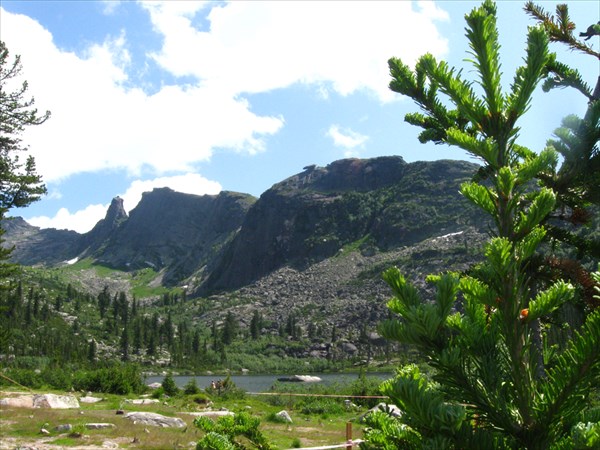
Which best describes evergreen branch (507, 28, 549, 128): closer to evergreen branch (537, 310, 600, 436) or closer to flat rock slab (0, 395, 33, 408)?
evergreen branch (537, 310, 600, 436)

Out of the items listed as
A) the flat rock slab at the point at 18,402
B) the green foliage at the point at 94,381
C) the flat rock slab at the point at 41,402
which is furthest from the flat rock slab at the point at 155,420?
the green foliage at the point at 94,381

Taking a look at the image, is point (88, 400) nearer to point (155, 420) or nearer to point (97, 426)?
point (155, 420)

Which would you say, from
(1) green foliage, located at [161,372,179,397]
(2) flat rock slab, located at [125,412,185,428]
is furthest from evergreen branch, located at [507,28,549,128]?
(1) green foliage, located at [161,372,179,397]

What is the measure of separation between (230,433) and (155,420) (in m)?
18.9

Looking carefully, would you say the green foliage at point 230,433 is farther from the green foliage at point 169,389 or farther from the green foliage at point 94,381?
the green foliage at point 94,381

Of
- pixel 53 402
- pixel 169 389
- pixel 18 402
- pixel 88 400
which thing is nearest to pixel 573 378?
pixel 53 402

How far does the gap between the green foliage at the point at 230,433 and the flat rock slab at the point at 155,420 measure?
1749cm

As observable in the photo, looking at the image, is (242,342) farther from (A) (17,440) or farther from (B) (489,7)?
(B) (489,7)

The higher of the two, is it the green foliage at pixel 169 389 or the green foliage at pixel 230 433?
the green foliage at pixel 230 433

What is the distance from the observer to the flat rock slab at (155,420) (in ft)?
70.0

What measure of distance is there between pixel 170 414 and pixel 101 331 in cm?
16599

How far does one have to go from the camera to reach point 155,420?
859 inches

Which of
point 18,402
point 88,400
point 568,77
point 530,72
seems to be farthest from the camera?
point 88,400

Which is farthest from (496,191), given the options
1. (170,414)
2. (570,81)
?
(170,414)
